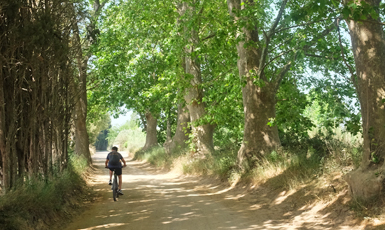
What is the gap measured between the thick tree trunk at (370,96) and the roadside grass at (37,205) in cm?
638

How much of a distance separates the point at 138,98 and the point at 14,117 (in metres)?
21.3

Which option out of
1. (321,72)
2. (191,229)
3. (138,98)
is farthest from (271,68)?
(138,98)

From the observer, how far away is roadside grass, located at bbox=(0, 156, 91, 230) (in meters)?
7.12

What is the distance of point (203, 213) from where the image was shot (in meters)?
9.83

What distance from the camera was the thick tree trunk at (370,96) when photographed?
8.15 m

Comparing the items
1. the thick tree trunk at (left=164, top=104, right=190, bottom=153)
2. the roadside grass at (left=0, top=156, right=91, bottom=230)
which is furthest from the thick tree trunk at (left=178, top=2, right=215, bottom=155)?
the roadside grass at (left=0, top=156, right=91, bottom=230)

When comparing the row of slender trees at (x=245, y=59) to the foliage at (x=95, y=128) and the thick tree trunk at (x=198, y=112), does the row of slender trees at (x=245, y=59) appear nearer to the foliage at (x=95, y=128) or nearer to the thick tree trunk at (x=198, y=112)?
the thick tree trunk at (x=198, y=112)

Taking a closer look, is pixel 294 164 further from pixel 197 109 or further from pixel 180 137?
pixel 180 137

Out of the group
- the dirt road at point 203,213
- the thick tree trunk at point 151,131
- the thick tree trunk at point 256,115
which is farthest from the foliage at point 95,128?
the dirt road at point 203,213

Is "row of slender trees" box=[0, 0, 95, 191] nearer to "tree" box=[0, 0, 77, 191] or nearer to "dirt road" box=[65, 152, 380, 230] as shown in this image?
"tree" box=[0, 0, 77, 191]

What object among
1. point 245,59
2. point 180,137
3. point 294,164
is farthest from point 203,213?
point 180,137

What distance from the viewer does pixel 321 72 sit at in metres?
16.8

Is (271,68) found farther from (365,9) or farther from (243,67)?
(365,9)

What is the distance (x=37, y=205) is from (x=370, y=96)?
7.29 m
